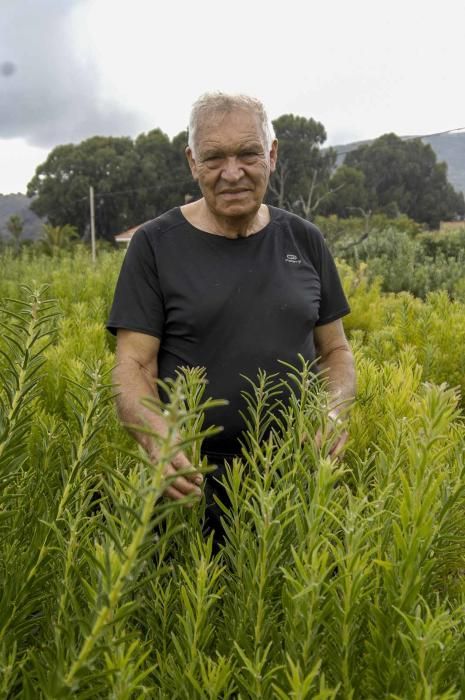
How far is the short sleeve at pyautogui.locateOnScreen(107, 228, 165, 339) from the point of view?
8.15 feet

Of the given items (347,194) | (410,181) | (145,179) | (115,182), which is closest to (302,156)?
(347,194)

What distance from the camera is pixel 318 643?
88 centimetres

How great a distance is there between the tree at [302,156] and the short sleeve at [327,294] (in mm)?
57866

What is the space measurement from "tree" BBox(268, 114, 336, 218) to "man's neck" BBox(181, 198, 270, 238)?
57915mm

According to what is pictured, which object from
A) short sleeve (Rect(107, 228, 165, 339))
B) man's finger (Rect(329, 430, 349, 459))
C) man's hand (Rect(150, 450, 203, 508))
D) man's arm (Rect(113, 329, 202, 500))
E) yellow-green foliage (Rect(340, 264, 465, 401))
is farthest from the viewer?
yellow-green foliage (Rect(340, 264, 465, 401))

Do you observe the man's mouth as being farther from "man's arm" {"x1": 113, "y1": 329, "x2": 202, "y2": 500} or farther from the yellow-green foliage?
the yellow-green foliage

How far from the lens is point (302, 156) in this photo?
6638cm

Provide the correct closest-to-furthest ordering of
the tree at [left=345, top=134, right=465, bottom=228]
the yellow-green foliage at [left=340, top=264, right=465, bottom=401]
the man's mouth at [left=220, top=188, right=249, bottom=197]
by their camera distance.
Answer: the man's mouth at [left=220, top=188, right=249, bottom=197]
the yellow-green foliage at [left=340, top=264, right=465, bottom=401]
the tree at [left=345, top=134, right=465, bottom=228]

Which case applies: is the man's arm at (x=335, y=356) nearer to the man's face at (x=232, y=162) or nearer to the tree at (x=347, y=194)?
the man's face at (x=232, y=162)

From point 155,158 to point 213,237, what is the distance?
64.0 meters

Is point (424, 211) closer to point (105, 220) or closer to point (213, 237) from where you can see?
point (105, 220)

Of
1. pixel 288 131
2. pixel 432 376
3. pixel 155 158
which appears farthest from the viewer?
pixel 288 131

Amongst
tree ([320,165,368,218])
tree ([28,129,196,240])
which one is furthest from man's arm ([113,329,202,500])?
tree ([320,165,368,218])

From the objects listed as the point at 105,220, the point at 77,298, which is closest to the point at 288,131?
the point at 105,220
